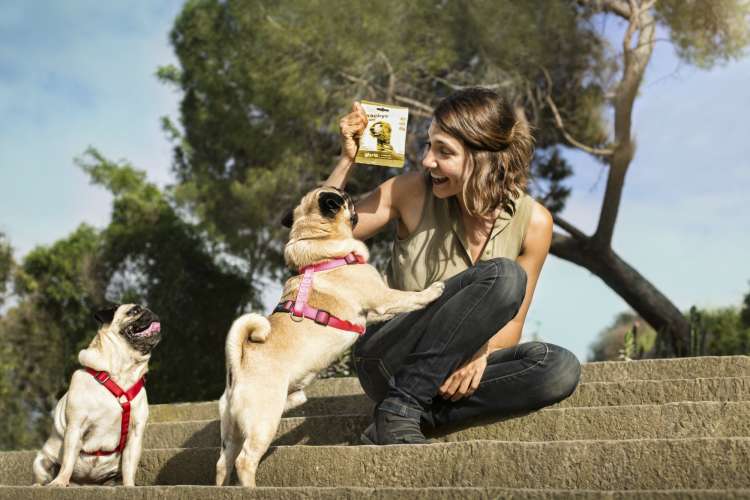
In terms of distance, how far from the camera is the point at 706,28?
52.7 feet

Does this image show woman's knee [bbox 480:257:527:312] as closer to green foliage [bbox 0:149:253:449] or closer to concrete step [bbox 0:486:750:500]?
concrete step [bbox 0:486:750:500]

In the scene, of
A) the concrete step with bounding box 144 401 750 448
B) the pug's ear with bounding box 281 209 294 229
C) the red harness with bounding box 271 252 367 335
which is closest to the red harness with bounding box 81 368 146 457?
the red harness with bounding box 271 252 367 335

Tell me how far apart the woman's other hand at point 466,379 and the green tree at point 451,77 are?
37.2 feet

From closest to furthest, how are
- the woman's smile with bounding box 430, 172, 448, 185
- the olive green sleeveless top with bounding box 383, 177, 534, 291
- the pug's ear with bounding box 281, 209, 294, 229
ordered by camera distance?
the woman's smile with bounding box 430, 172, 448, 185
the olive green sleeveless top with bounding box 383, 177, 534, 291
the pug's ear with bounding box 281, 209, 294, 229

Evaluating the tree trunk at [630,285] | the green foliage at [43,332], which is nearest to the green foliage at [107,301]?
the green foliage at [43,332]

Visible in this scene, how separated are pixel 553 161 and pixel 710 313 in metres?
7.48

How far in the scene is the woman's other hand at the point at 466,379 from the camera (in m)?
3.85

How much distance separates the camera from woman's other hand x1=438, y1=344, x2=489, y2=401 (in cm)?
385

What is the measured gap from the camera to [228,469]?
359cm

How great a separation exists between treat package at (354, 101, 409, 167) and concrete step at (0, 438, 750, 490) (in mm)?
1336

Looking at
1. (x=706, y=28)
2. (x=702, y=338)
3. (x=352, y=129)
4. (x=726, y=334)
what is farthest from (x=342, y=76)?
(x=352, y=129)

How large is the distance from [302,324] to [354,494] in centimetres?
105

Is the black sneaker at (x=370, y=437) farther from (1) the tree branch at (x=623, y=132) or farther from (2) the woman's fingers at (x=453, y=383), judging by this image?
(1) the tree branch at (x=623, y=132)

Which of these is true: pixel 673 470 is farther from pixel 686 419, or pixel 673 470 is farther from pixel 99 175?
pixel 99 175
